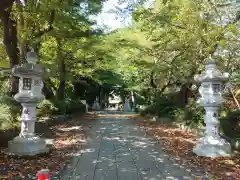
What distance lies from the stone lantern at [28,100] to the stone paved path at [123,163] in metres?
1.21

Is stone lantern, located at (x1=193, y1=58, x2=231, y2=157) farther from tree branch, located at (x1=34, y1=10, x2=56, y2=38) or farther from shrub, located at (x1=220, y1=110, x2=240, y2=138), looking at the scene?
tree branch, located at (x1=34, y1=10, x2=56, y2=38)

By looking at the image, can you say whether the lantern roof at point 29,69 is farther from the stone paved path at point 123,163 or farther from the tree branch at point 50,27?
the tree branch at point 50,27

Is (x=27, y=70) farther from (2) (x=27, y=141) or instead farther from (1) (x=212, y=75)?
(1) (x=212, y=75)

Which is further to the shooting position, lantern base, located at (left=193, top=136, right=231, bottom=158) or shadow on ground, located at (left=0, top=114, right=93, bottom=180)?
lantern base, located at (left=193, top=136, right=231, bottom=158)

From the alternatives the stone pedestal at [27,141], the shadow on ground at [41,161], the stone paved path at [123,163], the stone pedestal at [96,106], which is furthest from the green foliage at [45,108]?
the stone pedestal at [96,106]

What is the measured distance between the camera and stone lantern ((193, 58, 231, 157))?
27.5 ft

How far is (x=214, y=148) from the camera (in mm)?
8352

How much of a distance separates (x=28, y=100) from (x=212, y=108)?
530cm

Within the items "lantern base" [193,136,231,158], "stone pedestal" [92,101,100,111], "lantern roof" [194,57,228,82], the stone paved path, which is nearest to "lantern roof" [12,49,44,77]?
the stone paved path

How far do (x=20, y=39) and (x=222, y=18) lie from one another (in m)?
9.68

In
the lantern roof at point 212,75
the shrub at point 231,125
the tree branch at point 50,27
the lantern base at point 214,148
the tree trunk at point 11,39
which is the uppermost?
the tree branch at point 50,27

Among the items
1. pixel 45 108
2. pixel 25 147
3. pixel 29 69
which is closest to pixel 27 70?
pixel 29 69

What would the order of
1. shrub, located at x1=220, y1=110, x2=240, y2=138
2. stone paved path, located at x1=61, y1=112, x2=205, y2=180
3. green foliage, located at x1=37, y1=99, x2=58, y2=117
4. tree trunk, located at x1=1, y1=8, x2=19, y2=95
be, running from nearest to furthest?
stone paved path, located at x1=61, y1=112, x2=205, y2=180 < shrub, located at x1=220, y1=110, x2=240, y2=138 < tree trunk, located at x1=1, y1=8, x2=19, y2=95 < green foliage, located at x1=37, y1=99, x2=58, y2=117

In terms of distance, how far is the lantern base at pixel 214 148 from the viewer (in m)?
8.30
